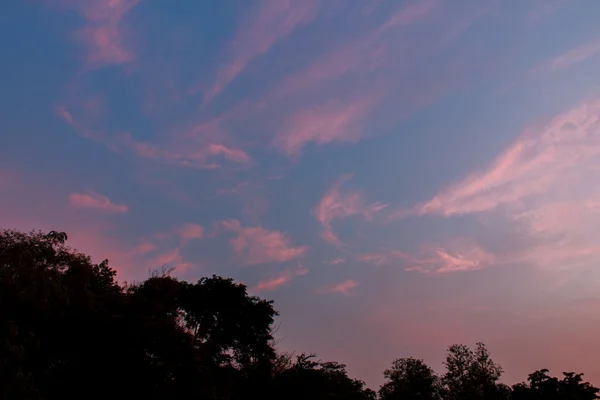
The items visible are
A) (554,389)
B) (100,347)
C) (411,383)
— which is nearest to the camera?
(100,347)

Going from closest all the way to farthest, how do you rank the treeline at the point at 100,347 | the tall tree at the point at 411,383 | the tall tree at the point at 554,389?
1. the treeline at the point at 100,347
2. the tall tree at the point at 554,389
3. the tall tree at the point at 411,383

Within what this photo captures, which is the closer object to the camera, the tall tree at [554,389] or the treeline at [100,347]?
the treeline at [100,347]

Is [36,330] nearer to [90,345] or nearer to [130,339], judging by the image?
[90,345]

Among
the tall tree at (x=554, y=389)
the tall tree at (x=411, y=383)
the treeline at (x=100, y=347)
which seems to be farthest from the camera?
the tall tree at (x=411, y=383)

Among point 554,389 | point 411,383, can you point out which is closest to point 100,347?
point 554,389

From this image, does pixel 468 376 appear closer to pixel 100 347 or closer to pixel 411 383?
pixel 411 383

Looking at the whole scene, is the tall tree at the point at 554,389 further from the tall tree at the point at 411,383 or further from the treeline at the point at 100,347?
the tall tree at the point at 411,383

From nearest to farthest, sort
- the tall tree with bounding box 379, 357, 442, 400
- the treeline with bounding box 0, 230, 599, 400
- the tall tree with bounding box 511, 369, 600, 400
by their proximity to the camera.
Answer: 1. the treeline with bounding box 0, 230, 599, 400
2. the tall tree with bounding box 511, 369, 600, 400
3. the tall tree with bounding box 379, 357, 442, 400

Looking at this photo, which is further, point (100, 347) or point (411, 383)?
point (411, 383)

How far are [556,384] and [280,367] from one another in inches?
1201

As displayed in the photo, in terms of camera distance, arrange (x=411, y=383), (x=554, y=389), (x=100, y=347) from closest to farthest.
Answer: (x=100, y=347) → (x=554, y=389) → (x=411, y=383)

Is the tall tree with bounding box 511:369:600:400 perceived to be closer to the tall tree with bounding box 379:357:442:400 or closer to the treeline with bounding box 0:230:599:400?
the treeline with bounding box 0:230:599:400

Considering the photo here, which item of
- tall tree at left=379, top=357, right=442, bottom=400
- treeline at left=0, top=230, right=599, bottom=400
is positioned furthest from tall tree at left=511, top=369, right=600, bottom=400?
tall tree at left=379, top=357, right=442, bottom=400

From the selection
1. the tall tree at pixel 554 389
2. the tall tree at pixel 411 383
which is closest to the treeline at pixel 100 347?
the tall tree at pixel 554 389
